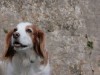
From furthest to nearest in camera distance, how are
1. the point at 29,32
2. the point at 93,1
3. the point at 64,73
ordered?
1. the point at 93,1
2. the point at 64,73
3. the point at 29,32

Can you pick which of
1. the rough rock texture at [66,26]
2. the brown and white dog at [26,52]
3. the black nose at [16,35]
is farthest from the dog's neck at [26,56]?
the rough rock texture at [66,26]

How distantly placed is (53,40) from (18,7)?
81cm

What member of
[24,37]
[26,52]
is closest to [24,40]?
[24,37]

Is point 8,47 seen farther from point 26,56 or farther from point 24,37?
point 24,37

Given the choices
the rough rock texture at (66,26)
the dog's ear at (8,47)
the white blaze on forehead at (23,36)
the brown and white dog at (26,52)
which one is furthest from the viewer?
the rough rock texture at (66,26)

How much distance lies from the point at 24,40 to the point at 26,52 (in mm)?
285

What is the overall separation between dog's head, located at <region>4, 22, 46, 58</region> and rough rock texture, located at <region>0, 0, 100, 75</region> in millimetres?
1869

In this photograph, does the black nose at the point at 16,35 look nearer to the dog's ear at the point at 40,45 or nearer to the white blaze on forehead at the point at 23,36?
the white blaze on forehead at the point at 23,36

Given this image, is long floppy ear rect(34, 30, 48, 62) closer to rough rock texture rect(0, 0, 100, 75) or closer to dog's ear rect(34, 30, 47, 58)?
dog's ear rect(34, 30, 47, 58)

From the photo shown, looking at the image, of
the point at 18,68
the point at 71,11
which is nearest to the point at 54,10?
the point at 71,11

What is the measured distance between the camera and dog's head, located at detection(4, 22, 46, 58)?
5391mm

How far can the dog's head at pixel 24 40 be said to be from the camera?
539cm

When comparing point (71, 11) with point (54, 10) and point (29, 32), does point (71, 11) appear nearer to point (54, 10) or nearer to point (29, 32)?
point (54, 10)

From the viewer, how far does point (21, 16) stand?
Answer: 779 centimetres
